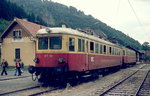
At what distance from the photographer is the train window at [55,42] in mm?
13344

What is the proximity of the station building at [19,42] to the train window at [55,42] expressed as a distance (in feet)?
72.5

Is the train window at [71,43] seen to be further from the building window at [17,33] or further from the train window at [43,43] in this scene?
the building window at [17,33]

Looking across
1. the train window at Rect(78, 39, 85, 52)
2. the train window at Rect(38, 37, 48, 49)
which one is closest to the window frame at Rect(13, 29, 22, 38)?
the train window at Rect(38, 37, 48, 49)

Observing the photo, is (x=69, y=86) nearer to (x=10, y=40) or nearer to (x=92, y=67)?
(x=92, y=67)

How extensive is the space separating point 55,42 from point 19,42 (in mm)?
24581

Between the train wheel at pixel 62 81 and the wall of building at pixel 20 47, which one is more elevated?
the wall of building at pixel 20 47

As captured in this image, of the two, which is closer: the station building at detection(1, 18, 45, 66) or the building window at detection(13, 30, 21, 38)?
the station building at detection(1, 18, 45, 66)

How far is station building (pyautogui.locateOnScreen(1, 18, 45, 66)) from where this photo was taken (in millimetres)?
36031

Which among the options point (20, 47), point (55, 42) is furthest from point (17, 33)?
point (55, 42)

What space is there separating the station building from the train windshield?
2159cm

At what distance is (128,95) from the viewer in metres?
10.8

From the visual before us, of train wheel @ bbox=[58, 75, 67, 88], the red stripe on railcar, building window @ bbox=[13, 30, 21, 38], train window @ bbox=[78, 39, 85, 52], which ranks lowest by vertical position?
train wheel @ bbox=[58, 75, 67, 88]

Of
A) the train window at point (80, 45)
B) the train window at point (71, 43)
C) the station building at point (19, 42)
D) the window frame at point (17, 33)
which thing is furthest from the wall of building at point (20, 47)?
the train window at point (71, 43)

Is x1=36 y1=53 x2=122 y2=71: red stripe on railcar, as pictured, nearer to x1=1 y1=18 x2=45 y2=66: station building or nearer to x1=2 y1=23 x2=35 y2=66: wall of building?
x1=1 y1=18 x2=45 y2=66: station building
